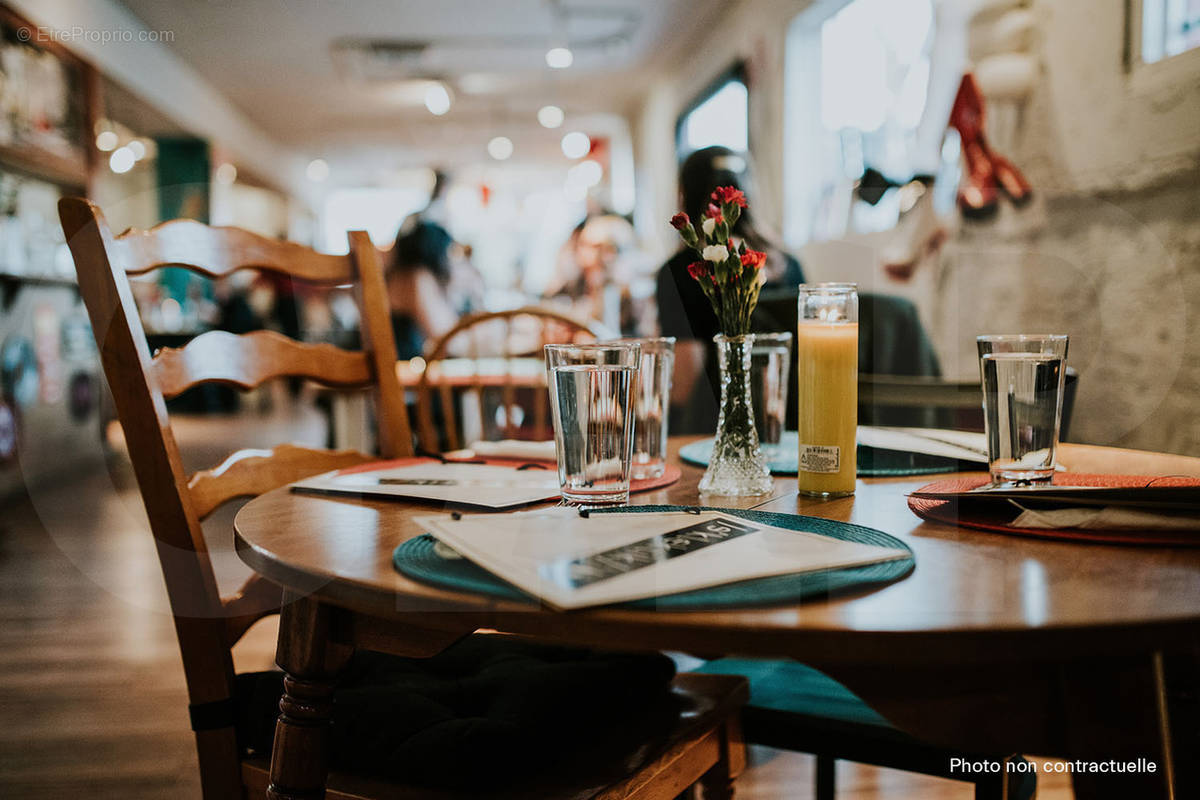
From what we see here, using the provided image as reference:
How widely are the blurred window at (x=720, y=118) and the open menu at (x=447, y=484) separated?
4.80 m

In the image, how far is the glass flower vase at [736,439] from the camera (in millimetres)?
891

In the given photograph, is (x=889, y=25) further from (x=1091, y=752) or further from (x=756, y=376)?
Answer: (x=1091, y=752)

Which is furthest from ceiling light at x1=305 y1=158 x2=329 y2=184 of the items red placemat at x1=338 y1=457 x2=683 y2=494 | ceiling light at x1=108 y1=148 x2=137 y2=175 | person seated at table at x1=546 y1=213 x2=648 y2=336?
red placemat at x1=338 y1=457 x2=683 y2=494

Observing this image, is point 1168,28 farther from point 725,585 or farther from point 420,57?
point 420,57

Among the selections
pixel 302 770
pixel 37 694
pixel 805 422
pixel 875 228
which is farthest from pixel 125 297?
pixel 875 228

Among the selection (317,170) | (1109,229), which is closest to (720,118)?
(1109,229)

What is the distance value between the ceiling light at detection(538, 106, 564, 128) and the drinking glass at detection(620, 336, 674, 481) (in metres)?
9.05

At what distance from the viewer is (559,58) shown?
7516 millimetres

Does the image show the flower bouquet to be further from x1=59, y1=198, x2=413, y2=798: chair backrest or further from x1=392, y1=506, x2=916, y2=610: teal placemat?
x1=59, y1=198, x2=413, y2=798: chair backrest

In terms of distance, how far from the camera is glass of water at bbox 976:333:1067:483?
2.54 ft

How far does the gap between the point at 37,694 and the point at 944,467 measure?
217 cm

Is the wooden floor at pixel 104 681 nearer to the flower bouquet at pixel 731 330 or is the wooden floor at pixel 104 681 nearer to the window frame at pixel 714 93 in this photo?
the flower bouquet at pixel 731 330

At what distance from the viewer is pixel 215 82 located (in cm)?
834

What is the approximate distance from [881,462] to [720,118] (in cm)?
627
